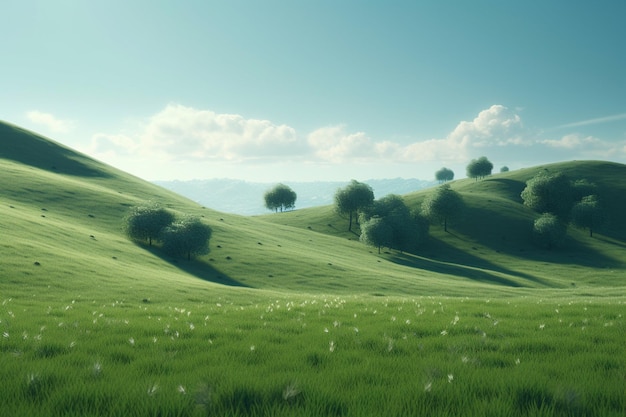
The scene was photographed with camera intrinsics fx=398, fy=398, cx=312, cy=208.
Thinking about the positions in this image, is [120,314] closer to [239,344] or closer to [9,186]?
[239,344]

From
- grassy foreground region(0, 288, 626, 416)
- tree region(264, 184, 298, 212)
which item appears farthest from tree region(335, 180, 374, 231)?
grassy foreground region(0, 288, 626, 416)

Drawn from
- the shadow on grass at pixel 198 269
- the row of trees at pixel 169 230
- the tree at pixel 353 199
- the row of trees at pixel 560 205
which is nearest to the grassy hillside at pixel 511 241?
the row of trees at pixel 560 205

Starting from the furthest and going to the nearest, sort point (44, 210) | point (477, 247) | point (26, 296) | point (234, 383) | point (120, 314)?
point (477, 247) < point (44, 210) < point (26, 296) < point (120, 314) < point (234, 383)

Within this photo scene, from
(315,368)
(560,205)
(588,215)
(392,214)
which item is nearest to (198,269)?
(315,368)

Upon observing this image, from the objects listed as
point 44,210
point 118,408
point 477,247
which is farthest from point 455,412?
point 477,247

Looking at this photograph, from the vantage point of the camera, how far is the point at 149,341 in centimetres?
810

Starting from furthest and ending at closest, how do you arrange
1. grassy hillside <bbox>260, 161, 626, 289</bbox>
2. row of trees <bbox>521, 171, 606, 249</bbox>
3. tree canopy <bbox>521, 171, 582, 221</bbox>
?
tree canopy <bbox>521, 171, 582, 221</bbox>
row of trees <bbox>521, 171, 606, 249</bbox>
grassy hillside <bbox>260, 161, 626, 289</bbox>

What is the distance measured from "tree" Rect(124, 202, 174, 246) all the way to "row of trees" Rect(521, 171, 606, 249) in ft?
367

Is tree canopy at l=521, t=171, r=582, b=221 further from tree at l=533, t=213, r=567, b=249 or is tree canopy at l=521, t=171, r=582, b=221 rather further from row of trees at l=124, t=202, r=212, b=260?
row of trees at l=124, t=202, r=212, b=260

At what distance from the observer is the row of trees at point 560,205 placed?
12562 centimetres

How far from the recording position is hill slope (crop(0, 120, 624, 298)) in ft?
137

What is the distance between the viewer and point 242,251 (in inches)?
3162

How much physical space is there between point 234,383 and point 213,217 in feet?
365

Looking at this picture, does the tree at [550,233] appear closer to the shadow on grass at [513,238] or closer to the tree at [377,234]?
the shadow on grass at [513,238]
